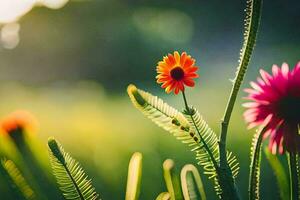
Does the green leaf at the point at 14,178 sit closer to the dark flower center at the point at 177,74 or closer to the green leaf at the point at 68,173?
the green leaf at the point at 68,173

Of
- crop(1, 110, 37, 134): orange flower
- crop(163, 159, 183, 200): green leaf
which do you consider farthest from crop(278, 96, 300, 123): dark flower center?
crop(1, 110, 37, 134): orange flower

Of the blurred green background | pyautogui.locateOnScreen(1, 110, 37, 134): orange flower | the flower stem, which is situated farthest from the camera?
the blurred green background

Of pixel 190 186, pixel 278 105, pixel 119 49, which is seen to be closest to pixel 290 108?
pixel 278 105

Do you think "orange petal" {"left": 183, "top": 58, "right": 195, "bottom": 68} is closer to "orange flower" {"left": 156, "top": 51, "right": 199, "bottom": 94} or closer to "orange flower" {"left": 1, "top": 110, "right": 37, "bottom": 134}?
"orange flower" {"left": 156, "top": 51, "right": 199, "bottom": 94}

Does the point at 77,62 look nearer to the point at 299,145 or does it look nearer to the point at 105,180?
the point at 105,180

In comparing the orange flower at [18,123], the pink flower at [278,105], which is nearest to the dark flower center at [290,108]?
the pink flower at [278,105]

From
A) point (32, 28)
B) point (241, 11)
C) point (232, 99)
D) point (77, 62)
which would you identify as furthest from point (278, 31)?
point (232, 99)

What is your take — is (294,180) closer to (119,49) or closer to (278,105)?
(278,105)
